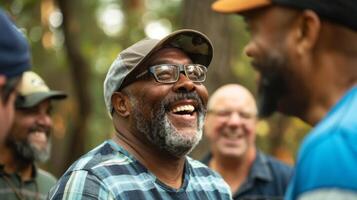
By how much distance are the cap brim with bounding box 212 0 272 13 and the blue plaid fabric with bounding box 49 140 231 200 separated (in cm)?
141

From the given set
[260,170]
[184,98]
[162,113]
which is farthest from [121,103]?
[260,170]

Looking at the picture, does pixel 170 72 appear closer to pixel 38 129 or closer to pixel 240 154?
pixel 38 129

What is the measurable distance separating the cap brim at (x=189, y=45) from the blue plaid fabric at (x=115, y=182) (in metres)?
0.49

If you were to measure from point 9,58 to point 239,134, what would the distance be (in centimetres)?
434

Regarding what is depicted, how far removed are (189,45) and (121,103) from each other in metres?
0.51

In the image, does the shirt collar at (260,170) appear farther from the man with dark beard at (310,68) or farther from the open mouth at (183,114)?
the man with dark beard at (310,68)

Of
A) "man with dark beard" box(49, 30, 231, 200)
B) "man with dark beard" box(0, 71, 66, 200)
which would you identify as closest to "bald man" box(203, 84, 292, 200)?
"man with dark beard" box(0, 71, 66, 200)

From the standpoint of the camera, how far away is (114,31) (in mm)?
23797

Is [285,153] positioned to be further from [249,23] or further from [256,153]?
[249,23]

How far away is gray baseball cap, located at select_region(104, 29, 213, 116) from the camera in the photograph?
404 centimetres

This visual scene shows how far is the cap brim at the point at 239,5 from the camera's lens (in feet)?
7.83

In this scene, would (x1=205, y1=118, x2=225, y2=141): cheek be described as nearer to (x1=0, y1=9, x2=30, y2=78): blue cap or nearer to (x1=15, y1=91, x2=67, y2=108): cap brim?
(x1=15, y1=91, x2=67, y2=108): cap brim

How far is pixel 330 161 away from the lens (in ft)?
6.64

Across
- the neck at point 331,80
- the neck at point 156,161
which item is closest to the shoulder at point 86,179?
the neck at point 156,161
